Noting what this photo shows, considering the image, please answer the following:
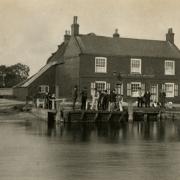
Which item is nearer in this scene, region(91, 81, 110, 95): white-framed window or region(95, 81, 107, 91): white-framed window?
region(91, 81, 110, 95): white-framed window

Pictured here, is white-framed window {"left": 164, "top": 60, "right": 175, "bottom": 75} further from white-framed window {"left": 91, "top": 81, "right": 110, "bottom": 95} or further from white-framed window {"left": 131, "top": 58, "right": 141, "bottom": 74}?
white-framed window {"left": 91, "top": 81, "right": 110, "bottom": 95}

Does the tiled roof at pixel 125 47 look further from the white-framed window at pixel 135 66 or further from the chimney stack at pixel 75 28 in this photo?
the chimney stack at pixel 75 28

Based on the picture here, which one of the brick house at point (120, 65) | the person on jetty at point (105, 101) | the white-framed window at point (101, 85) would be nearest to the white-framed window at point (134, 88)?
the brick house at point (120, 65)

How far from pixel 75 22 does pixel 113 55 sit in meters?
5.91

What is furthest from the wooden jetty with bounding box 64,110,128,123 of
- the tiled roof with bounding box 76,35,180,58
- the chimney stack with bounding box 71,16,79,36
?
the chimney stack with bounding box 71,16,79,36

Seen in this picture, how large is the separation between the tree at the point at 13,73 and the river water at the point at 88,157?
9001 cm

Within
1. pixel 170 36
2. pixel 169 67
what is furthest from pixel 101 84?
pixel 170 36

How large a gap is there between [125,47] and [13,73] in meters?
62.9

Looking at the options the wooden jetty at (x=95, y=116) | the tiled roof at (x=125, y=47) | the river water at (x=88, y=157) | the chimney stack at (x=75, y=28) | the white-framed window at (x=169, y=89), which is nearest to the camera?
the river water at (x=88, y=157)

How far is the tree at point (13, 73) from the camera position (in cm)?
11456

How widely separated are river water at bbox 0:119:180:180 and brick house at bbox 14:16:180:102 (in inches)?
1206

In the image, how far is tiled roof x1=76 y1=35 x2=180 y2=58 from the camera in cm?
5631

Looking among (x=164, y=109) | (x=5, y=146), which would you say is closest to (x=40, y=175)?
(x=5, y=146)

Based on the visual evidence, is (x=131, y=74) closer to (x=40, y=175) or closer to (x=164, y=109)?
(x=164, y=109)
